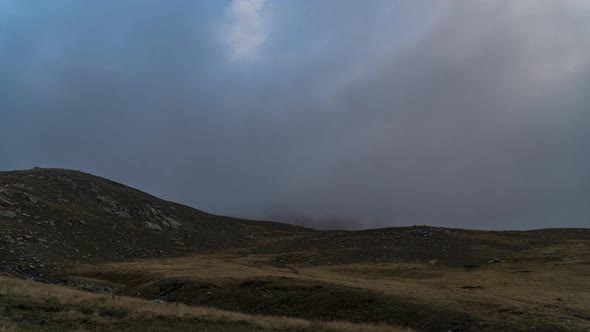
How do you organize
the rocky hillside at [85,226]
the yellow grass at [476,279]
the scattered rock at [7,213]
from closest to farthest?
1. the yellow grass at [476,279]
2. the rocky hillside at [85,226]
3. the scattered rock at [7,213]

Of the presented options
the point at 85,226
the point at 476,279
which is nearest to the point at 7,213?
the point at 85,226

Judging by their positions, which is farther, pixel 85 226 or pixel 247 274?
pixel 85 226

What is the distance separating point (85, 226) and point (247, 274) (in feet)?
138

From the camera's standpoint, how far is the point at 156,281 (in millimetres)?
51062

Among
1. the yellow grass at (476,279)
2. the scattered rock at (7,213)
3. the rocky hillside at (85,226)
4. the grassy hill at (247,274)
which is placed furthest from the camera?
the scattered rock at (7,213)

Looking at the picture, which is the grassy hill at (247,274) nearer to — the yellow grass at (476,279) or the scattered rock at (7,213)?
the yellow grass at (476,279)

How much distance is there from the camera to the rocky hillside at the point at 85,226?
62.9 m

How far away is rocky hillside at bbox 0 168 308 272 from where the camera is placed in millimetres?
62938

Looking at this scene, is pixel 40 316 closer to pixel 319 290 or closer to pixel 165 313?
pixel 165 313

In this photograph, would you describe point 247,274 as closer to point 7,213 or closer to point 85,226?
point 85,226

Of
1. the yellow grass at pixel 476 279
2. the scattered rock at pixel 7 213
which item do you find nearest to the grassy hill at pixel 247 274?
the yellow grass at pixel 476 279

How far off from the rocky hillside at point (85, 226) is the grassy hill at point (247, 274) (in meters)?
0.39

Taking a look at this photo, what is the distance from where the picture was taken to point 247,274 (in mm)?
56219

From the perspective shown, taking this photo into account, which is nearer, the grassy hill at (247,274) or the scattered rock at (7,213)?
the grassy hill at (247,274)
